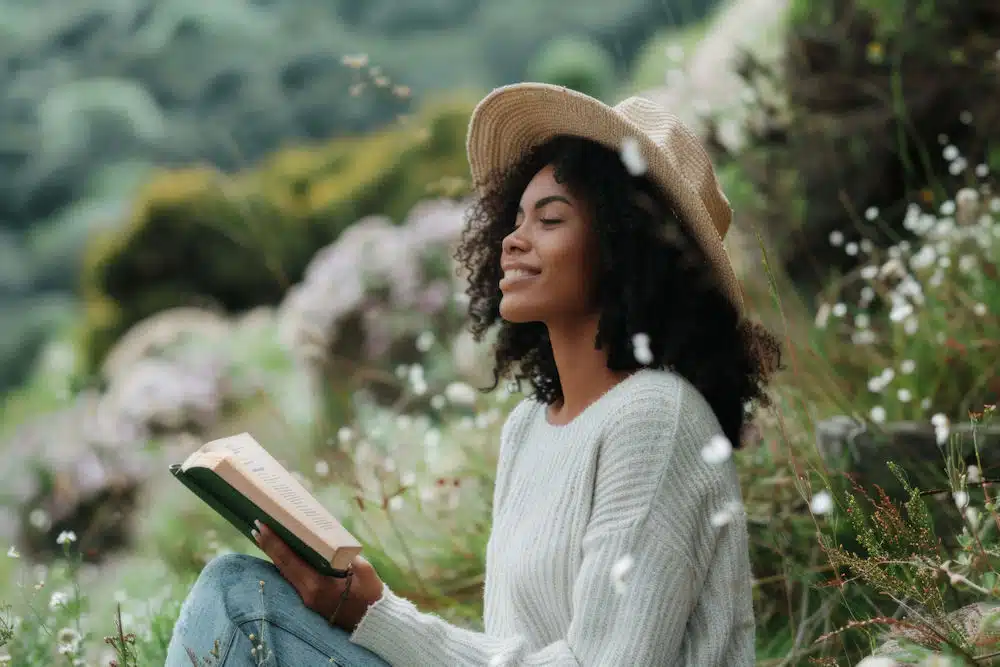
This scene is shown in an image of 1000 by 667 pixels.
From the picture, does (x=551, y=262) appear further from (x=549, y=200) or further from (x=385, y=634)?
(x=385, y=634)

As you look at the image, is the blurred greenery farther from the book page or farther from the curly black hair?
the book page

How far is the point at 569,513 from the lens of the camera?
2.07 metres

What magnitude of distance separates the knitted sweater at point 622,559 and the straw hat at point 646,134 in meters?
0.31

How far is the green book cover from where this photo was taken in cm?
194

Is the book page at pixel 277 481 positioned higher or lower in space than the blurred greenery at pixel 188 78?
higher

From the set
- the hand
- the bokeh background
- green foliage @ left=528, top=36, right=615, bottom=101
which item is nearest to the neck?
the bokeh background

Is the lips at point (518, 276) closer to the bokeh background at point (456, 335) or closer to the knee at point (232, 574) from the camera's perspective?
the bokeh background at point (456, 335)

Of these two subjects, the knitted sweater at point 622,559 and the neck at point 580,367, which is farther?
the neck at point 580,367

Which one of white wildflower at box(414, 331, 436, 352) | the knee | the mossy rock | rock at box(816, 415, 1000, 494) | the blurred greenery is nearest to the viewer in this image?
the knee

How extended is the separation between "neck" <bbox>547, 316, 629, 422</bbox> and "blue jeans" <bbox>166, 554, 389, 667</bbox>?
634 mm

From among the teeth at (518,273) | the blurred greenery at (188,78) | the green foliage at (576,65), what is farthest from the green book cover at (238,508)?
the blurred greenery at (188,78)

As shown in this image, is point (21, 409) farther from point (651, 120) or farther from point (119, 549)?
point (651, 120)

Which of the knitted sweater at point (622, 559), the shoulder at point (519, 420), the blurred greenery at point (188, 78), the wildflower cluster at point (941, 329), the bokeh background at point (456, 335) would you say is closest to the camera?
the knitted sweater at point (622, 559)

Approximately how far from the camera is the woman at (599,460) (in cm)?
196
